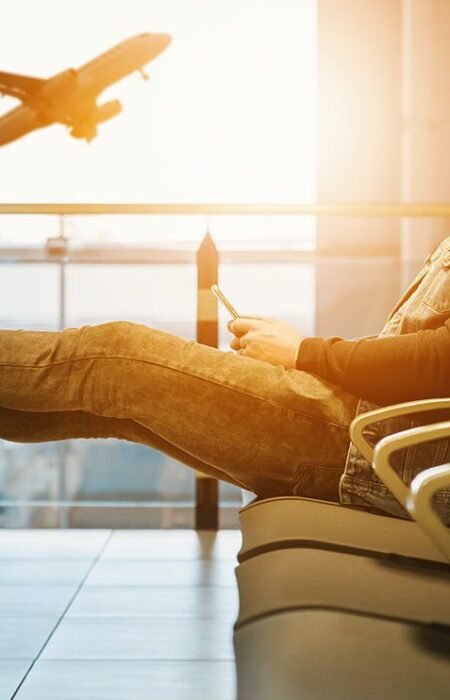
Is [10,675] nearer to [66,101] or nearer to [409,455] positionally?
[409,455]

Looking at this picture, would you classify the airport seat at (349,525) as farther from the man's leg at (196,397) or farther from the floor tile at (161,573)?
the floor tile at (161,573)

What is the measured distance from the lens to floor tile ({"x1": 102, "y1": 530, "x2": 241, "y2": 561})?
2.02 m

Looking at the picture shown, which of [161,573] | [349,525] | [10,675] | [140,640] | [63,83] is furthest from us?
[63,83]

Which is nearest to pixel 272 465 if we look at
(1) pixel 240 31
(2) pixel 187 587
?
(2) pixel 187 587

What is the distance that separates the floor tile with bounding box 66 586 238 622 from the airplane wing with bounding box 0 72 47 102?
9714 mm

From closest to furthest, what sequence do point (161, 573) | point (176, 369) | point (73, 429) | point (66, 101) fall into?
1. point (176, 369)
2. point (73, 429)
3. point (161, 573)
4. point (66, 101)

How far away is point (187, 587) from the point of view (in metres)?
1.78

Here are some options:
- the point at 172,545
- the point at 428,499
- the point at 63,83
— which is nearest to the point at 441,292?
the point at 428,499

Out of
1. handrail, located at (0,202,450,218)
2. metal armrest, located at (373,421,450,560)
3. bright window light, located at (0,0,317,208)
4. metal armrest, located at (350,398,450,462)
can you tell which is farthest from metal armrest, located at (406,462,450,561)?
bright window light, located at (0,0,317,208)

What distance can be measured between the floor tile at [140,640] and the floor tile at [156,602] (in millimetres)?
34

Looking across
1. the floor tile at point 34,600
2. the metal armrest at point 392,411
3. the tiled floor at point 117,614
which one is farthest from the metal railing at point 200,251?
the metal armrest at point 392,411

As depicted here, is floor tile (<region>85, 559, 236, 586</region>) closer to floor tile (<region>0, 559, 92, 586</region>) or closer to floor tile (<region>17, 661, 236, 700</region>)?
floor tile (<region>0, 559, 92, 586</region>)

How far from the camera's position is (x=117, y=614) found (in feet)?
5.23

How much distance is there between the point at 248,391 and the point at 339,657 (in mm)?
588
